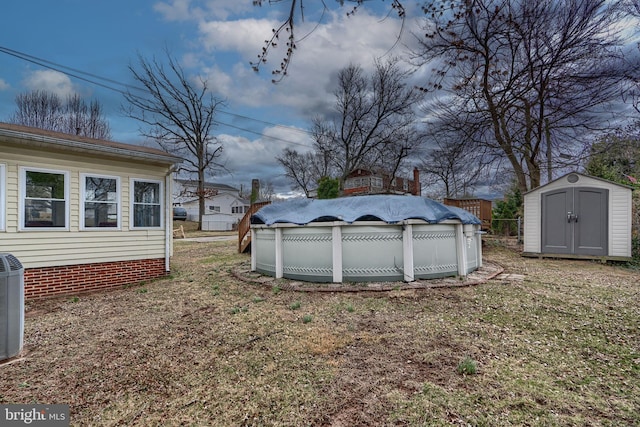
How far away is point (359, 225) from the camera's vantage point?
5875 mm

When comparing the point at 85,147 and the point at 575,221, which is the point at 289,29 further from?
the point at 575,221

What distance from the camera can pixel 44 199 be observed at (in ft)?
18.5

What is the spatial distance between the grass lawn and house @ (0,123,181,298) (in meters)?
0.92

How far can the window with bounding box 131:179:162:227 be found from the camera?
264 inches

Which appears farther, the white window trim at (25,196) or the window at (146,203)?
the window at (146,203)

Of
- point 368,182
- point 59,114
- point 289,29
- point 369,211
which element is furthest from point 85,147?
point 368,182

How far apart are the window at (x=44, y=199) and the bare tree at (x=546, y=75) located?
9191mm

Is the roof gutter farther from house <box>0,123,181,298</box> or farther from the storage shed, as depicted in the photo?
the storage shed

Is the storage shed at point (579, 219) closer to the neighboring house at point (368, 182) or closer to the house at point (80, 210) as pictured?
the house at point (80, 210)

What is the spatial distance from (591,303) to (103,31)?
995 centimetres

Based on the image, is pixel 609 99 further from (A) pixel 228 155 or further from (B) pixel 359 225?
Result: (A) pixel 228 155

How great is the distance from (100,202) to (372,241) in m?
5.73

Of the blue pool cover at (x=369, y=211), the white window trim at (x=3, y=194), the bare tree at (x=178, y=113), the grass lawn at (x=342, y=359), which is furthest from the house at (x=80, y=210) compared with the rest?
the bare tree at (x=178, y=113)

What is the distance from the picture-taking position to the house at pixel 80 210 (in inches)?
210
